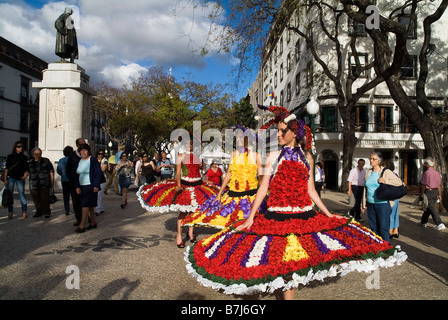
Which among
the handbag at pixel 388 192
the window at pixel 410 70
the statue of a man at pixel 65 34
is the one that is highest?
the window at pixel 410 70

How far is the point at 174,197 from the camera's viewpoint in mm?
6172

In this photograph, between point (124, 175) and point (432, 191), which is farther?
point (124, 175)

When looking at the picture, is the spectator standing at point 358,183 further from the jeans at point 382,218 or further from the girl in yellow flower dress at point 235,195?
the girl in yellow flower dress at point 235,195

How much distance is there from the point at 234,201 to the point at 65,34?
48.4 ft

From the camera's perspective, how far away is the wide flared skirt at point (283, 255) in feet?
8.38

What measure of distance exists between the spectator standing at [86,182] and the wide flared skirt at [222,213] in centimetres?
337

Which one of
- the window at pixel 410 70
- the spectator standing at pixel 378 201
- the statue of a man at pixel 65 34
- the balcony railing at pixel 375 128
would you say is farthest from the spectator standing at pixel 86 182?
the window at pixel 410 70

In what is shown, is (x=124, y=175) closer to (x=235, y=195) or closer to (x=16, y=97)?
(x=235, y=195)

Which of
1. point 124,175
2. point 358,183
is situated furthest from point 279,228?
point 124,175

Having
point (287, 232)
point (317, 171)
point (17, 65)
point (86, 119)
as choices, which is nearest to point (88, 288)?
point (287, 232)

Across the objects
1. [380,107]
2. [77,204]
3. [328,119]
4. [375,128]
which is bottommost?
[77,204]

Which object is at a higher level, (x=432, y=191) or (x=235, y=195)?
(x=235, y=195)

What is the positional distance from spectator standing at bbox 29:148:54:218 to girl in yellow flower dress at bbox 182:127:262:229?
5.49 meters

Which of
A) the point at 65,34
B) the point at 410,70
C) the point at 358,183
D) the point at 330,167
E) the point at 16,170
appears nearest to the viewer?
the point at 16,170
